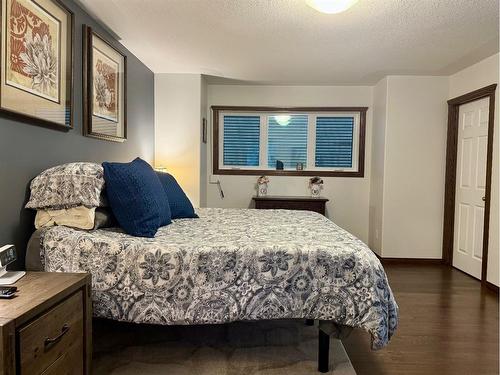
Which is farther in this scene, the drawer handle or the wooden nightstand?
the drawer handle

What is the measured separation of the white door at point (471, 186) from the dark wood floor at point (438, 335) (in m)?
0.42

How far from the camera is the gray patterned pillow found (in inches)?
73.3

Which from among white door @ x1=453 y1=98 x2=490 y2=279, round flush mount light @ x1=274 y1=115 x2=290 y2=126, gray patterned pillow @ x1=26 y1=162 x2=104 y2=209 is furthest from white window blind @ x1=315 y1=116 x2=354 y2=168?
gray patterned pillow @ x1=26 y1=162 x2=104 y2=209

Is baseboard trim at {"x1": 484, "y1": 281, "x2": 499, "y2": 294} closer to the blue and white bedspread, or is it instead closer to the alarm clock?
the blue and white bedspread

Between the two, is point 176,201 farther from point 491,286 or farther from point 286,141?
point 491,286

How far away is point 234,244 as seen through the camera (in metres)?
1.81

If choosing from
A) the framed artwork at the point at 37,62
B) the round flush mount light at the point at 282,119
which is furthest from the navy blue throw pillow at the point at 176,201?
the round flush mount light at the point at 282,119

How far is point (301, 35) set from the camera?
2.88 meters

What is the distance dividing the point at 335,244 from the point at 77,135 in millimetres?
1894

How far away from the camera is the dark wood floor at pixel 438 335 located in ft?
6.60

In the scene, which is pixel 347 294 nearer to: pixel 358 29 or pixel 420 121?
pixel 358 29

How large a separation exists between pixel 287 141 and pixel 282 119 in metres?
0.31

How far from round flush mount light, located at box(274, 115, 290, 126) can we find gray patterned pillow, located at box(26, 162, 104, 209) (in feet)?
10.9

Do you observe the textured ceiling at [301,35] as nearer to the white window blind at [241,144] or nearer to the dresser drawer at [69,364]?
the white window blind at [241,144]
